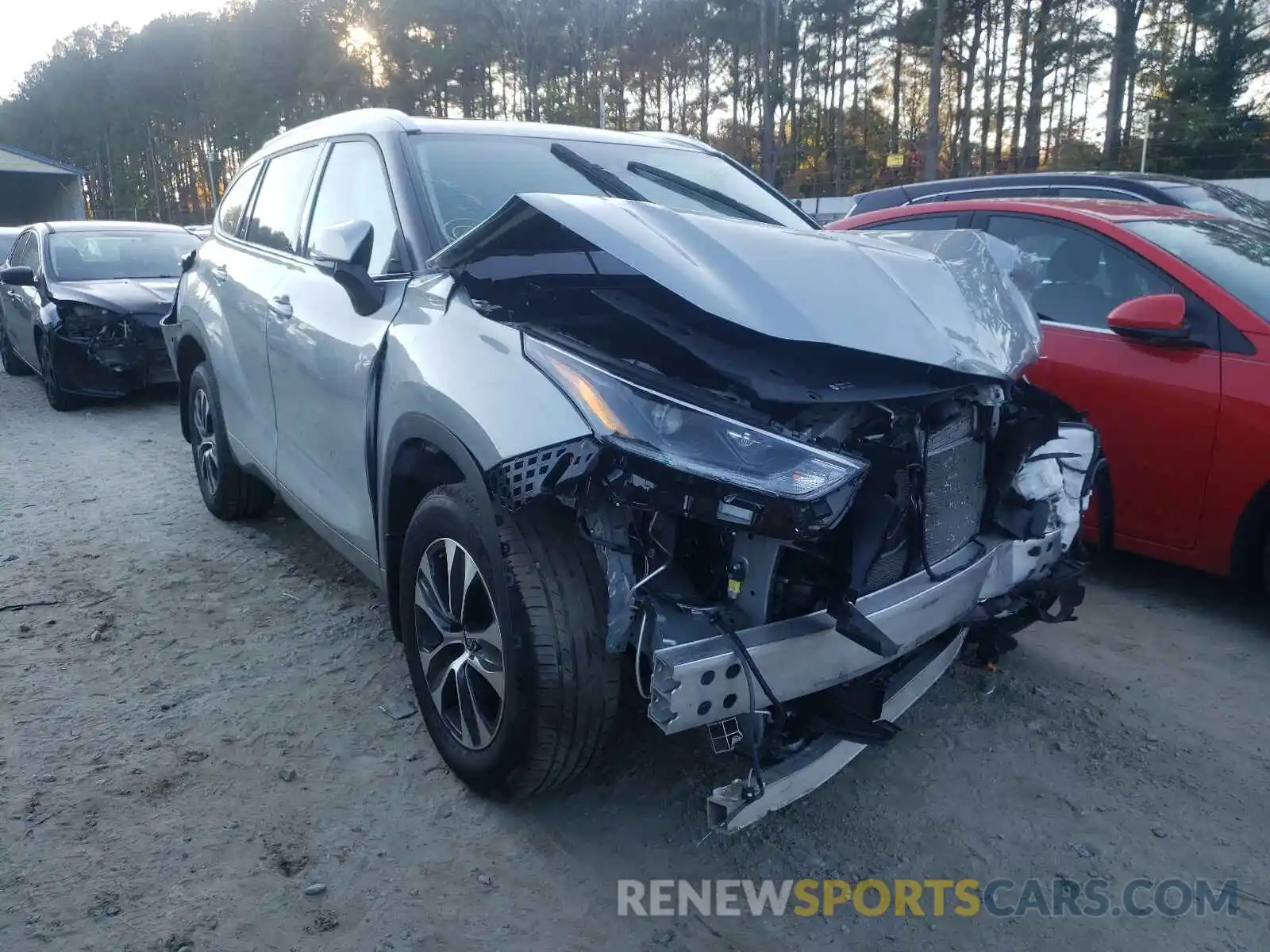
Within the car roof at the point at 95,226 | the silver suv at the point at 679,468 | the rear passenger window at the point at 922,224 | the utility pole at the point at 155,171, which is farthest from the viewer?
the utility pole at the point at 155,171

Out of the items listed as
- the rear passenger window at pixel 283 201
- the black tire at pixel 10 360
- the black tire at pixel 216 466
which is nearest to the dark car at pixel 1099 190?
the rear passenger window at pixel 283 201

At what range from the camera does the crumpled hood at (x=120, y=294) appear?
28.4 ft

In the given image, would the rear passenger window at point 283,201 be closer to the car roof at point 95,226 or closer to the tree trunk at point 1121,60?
the car roof at point 95,226

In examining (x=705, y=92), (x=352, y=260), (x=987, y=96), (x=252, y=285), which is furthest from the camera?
(x=705, y=92)

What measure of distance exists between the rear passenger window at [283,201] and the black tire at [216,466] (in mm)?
810

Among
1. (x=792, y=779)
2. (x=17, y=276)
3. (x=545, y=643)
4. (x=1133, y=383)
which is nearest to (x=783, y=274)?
(x=545, y=643)

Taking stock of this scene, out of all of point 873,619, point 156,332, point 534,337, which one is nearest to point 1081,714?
point 873,619

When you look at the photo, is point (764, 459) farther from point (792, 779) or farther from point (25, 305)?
point (25, 305)

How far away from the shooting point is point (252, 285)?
429 cm

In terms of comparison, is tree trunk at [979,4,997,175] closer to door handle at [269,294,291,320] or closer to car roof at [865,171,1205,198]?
car roof at [865,171,1205,198]

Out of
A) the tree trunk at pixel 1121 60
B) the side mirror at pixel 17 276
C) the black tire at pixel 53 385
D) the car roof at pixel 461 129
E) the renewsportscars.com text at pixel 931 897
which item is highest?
the tree trunk at pixel 1121 60

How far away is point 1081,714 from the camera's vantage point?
333 centimetres

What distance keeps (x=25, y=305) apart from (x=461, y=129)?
8.38 meters

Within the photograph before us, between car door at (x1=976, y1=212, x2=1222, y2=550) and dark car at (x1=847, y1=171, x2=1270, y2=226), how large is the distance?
217 centimetres
